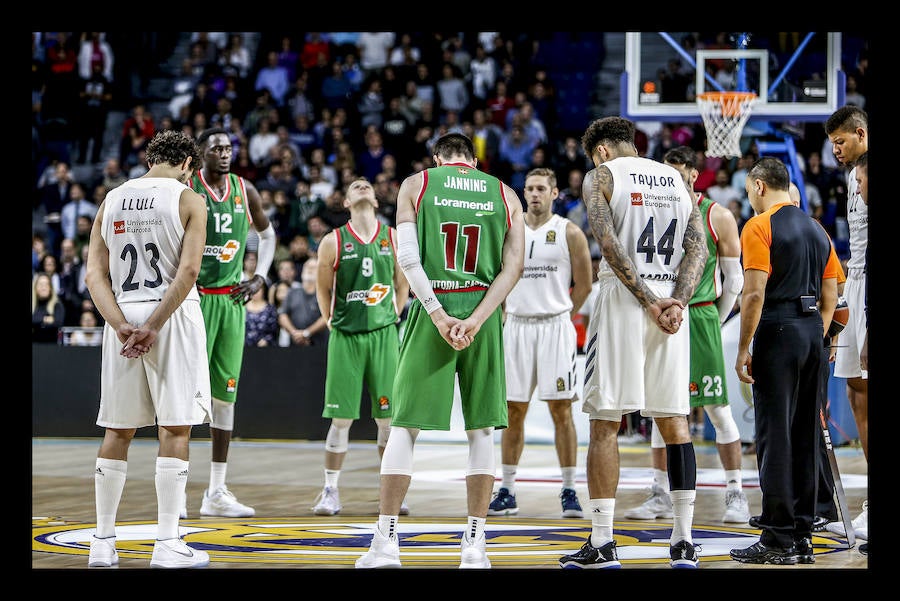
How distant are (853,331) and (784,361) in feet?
3.76

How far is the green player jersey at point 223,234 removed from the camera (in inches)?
284

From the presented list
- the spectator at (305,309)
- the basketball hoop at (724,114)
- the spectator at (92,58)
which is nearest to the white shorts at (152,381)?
the spectator at (305,309)

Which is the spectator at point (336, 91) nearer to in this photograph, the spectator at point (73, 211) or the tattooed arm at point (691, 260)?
the spectator at point (73, 211)

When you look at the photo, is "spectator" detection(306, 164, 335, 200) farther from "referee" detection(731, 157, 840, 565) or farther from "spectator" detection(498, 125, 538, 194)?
"referee" detection(731, 157, 840, 565)

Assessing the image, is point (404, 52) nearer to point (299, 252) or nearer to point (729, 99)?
point (299, 252)

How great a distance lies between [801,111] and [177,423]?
8.80 m

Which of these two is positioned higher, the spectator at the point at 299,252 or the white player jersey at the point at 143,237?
the spectator at the point at 299,252

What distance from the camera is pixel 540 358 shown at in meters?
7.74

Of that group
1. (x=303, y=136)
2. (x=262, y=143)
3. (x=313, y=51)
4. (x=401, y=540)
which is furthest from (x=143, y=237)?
(x=313, y=51)

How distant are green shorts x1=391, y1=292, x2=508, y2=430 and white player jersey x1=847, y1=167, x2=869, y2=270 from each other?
2.32 meters

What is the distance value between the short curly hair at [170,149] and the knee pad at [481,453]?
2064mm

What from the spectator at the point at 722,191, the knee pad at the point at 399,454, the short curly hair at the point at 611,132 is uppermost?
the spectator at the point at 722,191
